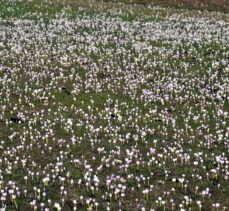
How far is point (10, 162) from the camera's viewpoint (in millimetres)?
14789

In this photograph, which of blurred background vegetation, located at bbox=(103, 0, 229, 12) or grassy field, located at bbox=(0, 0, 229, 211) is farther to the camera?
blurred background vegetation, located at bbox=(103, 0, 229, 12)

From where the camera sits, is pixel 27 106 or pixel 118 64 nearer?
pixel 27 106

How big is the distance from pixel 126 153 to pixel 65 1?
138 ft

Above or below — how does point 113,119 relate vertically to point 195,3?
below

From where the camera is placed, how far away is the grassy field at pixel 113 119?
12859 mm

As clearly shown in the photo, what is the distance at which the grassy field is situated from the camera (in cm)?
1286

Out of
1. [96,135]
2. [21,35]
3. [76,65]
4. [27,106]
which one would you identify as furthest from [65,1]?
[96,135]

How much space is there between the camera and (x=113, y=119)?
18875 mm

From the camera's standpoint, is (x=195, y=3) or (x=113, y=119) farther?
(x=195, y=3)

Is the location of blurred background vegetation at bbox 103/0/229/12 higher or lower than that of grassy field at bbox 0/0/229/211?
higher

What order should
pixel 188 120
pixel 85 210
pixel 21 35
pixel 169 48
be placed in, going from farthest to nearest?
pixel 21 35 < pixel 169 48 < pixel 188 120 < pixel 85 210

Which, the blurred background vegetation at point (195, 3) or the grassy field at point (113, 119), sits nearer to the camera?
the grassy field at point (113, 119)

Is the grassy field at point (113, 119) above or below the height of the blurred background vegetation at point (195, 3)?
below

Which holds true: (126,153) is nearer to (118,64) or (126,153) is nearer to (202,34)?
(118,64)
